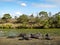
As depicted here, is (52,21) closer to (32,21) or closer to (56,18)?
(56,18)

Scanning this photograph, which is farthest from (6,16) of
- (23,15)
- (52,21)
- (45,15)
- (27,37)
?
(27,37)

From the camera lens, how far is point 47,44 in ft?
79.2

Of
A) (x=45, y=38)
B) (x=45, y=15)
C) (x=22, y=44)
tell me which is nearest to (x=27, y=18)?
(x=45, y=15)

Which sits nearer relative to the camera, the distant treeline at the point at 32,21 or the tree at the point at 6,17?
the distant treeline at the point at 32,21

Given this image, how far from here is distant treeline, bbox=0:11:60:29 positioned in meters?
61.1

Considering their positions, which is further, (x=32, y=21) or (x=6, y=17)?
(x=6, y=17)

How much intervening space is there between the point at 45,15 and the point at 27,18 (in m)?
7.51

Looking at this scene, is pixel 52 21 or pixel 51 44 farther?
Result: pixel 52 21

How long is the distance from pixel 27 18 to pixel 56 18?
16278mm

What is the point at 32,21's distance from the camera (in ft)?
243

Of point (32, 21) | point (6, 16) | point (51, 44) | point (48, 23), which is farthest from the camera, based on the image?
point (6, 16)

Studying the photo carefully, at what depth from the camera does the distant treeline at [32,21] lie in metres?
61.1

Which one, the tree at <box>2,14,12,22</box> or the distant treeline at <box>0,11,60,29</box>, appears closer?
the distant treeline at <box>0,11,60,29</box>

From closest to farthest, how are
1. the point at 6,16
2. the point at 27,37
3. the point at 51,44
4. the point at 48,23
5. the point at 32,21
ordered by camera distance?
the point at 51,44, the point at 27,37, the point at 48,23, the point at 32,21, the point at 6,16
